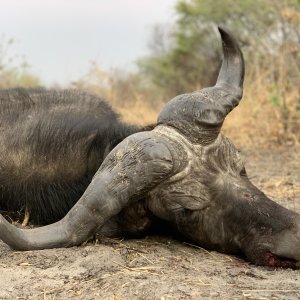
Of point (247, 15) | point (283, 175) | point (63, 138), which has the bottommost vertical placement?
point (283, 175)

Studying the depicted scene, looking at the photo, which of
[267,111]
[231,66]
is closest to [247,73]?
[267,111]

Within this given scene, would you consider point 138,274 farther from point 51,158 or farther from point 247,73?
point 247,73

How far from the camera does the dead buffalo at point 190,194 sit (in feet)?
11.1

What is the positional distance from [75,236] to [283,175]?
14.8ft

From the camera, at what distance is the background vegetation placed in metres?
10.6

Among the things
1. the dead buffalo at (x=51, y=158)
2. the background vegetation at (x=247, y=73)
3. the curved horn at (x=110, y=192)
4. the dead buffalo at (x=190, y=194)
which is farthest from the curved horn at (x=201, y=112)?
the background vegetation at (x=247, y=73)

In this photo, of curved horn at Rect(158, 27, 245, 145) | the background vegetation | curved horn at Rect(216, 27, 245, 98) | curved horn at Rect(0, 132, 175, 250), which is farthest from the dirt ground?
the background vegetation

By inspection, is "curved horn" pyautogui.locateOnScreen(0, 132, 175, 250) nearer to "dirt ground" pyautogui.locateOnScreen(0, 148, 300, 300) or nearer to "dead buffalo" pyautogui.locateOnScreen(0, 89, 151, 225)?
"dirt ground" pyautogui.locateOnScreen(0, 148, 300, 300)

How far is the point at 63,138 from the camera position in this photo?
13.5 feet

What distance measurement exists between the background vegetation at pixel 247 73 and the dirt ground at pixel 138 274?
18.3ft

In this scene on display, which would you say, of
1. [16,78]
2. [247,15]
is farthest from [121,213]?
[247,15]

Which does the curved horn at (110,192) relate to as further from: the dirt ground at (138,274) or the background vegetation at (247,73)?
the background vegetation at (247,73)

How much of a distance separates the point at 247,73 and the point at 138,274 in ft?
32.3

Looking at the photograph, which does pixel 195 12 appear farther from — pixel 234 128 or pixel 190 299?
pixel 190 299
